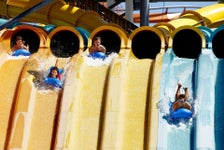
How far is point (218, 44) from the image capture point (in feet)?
19.6

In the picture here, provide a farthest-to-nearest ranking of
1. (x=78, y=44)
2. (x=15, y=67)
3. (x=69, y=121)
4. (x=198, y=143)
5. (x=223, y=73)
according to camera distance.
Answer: (x=78, y=44) → (x=15, y=67) → (x=223, y=73) → (x=69, y=121) → (x=198, y=143)

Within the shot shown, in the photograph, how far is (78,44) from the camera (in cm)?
622

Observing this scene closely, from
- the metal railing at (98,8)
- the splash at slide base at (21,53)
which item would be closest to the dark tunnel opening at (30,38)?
the splash at slide base at (21,53)

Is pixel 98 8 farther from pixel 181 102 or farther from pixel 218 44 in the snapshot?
pixel 181 102

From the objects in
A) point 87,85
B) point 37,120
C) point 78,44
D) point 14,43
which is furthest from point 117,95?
point 14,43

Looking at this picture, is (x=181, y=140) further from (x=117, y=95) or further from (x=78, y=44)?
(x=78, y=44)

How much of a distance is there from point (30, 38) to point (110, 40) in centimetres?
88

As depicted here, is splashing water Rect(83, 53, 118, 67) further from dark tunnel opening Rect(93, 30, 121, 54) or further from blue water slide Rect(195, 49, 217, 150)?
blue water slide Rect(195, 49, 217, 150)

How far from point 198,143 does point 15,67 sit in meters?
2.06

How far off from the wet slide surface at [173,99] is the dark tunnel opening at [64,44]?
41.2 inches

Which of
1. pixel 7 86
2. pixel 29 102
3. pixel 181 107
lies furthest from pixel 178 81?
pixel 7 86

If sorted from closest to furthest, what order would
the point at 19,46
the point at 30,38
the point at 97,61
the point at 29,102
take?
the point at 29,102
the point at 97,61
the point at 19,46
the point at 30,38

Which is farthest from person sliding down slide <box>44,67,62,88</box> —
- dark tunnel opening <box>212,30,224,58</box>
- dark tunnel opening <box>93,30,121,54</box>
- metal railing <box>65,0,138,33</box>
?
metal railing <box>65,0,138,33</box>

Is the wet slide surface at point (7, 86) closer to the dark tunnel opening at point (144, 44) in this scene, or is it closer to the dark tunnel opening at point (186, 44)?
the dark tunnel opening at point (144, 44)
